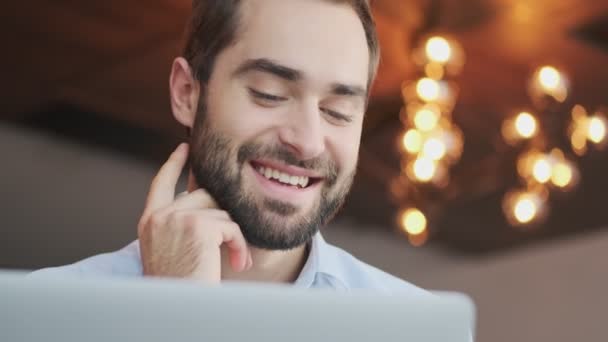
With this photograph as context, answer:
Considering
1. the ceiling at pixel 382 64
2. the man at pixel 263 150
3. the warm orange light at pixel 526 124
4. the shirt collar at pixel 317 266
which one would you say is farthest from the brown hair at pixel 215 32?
the warm orange light at pixel 526 124

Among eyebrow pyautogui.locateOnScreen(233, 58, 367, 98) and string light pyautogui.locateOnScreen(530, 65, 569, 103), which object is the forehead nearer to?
eyebrow pyautogui.locateOnScreen(233, 58, 367, 98)

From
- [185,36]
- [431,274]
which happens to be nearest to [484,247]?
[431,274]

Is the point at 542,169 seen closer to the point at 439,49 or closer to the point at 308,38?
the point at 439,49

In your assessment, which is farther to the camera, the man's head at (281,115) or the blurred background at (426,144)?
the blurred background at (426,144)

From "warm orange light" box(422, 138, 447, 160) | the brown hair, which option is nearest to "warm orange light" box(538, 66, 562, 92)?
"warm orange light" box(422, 138, 447, 160)

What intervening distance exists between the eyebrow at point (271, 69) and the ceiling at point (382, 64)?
87.7 inches

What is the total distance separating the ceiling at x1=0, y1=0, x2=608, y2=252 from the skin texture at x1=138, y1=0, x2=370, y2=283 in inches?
86.4

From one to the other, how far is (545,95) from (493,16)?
34cm

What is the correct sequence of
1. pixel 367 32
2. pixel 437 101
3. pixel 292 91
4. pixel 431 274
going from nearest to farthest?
pixel 292 91 < pixel 367 32 < pixel 437 101 < pixel 431 274

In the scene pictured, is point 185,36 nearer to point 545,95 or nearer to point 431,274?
point 545,95

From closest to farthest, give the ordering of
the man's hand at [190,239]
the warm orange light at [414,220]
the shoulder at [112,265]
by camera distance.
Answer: the man's hand at [190,239] → the shoulder at [112,265] → the warm orange light at [414,220]

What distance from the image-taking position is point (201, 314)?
22.0 inches

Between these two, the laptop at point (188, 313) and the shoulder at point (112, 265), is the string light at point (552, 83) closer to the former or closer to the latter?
the shoulder at point (112, 265)

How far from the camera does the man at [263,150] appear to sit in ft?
3.53
